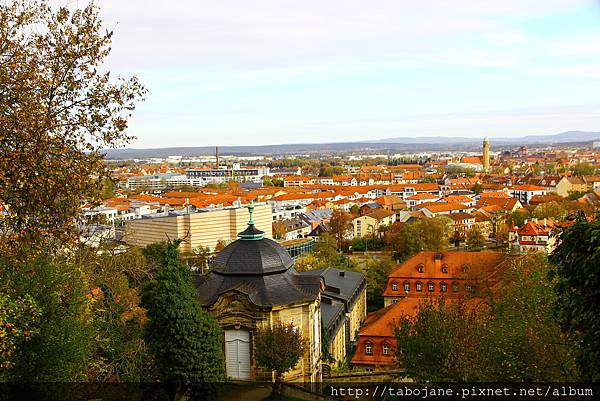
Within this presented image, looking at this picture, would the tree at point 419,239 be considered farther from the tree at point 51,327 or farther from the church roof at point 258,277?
the tree at point 51,327

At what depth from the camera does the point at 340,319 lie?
29.3m

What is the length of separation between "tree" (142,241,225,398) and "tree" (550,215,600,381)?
7.90m

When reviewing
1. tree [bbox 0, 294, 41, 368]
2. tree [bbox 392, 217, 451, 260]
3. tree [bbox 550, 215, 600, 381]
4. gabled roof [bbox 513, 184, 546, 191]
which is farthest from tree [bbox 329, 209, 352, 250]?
tree [bbox 550, 215, 600, 381]

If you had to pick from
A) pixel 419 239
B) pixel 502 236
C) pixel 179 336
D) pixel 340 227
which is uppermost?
pixel 179 336

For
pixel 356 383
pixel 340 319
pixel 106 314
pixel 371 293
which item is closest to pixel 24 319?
pixel 106 314

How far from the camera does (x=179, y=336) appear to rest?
14.5 meters

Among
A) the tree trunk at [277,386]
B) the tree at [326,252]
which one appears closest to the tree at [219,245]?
the tree at [326,252]

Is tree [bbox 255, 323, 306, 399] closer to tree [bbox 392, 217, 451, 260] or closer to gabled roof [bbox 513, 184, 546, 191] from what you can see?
tree [bbox 392, 217, 451, 260]

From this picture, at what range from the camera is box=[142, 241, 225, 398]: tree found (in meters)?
14.5

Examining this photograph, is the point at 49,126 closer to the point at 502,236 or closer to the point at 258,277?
the point at 258,277

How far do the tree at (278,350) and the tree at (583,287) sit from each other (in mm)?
7584

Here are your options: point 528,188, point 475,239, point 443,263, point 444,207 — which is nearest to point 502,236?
point 475,239

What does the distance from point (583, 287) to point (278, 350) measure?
8387 millimetres

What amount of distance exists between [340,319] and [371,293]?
1374cm
